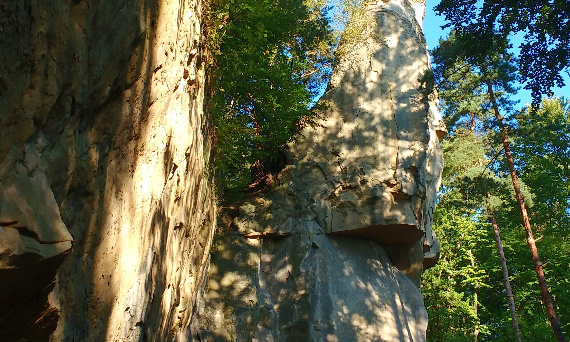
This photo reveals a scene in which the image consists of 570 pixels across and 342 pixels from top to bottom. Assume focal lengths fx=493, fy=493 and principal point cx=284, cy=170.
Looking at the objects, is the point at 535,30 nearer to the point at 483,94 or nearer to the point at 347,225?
the point at 347,225

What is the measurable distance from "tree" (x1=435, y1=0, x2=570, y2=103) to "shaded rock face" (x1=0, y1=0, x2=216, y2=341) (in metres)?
5.37

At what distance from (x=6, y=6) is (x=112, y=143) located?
63.7 inches

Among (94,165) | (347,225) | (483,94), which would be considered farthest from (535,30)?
(483,94)

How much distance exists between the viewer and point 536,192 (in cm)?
2111

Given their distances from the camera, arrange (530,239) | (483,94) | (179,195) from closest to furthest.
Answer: (179,195) < (530,239) < (483,94)

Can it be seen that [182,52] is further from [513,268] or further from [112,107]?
[513,268]

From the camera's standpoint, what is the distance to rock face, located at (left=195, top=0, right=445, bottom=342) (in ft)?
28.7

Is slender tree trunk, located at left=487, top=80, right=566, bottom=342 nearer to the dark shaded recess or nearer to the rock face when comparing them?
the rock face

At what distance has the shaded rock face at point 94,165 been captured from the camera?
9.23 ft

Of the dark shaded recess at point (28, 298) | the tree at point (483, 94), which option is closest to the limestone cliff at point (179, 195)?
the dark shaded recess at point (28, 298)

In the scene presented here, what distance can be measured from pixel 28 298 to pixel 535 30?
8.44 meters

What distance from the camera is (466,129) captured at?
69.0 feet

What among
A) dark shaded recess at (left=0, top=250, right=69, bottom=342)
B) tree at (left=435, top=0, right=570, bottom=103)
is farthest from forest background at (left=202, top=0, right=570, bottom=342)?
dark shaded recess at (left=0, top=250, right=69, bottom=342)

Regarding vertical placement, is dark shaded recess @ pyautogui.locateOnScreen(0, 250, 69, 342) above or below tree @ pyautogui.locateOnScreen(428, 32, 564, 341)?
below
